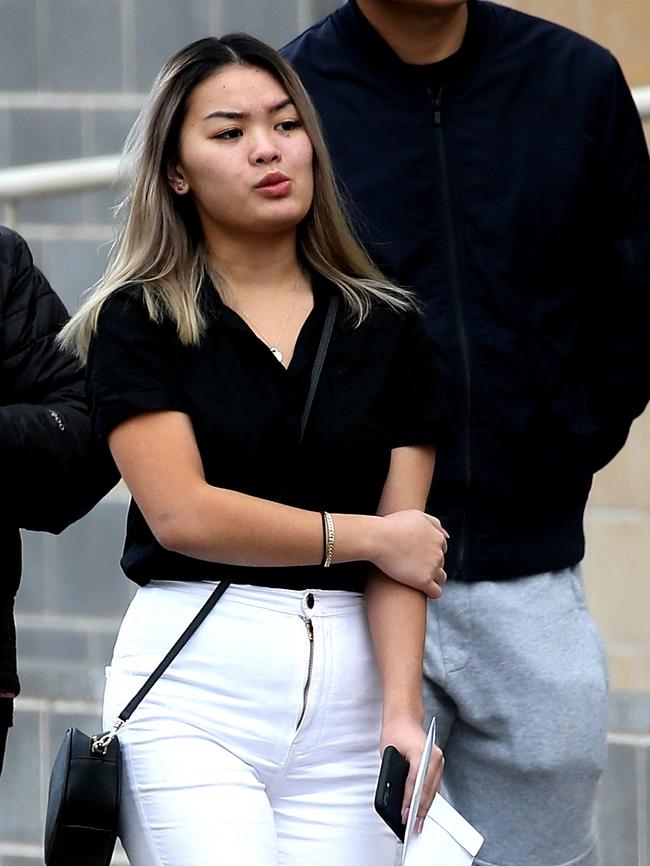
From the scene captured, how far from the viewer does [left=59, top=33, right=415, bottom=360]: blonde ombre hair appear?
2865 mm

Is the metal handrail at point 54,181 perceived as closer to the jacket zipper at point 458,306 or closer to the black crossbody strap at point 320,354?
the jacket zipper at point 458,306

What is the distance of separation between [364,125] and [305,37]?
24 cm

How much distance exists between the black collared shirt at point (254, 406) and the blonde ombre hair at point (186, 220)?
0.05 meters

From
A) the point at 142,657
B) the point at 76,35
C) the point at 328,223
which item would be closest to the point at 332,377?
the point at 328,223

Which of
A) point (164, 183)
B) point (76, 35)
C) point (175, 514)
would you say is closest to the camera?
point (175, 514)

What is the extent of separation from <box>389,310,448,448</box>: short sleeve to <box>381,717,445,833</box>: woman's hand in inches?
15.7

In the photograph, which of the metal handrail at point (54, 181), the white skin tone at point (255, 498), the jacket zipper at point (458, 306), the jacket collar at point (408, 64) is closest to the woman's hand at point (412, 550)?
the white skin tone at point (255, 498)

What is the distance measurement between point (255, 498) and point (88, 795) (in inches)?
17.9

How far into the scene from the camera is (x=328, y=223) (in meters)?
2.96

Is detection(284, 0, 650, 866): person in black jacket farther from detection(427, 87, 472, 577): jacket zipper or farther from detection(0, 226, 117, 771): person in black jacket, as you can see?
detection(0, 226, 117, 771): person in black jacket

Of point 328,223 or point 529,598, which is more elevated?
point 328,223

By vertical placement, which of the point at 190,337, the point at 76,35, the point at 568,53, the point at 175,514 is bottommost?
the point at 76,35

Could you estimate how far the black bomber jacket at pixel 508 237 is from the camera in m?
3.24

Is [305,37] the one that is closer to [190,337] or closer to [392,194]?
[392,194]
